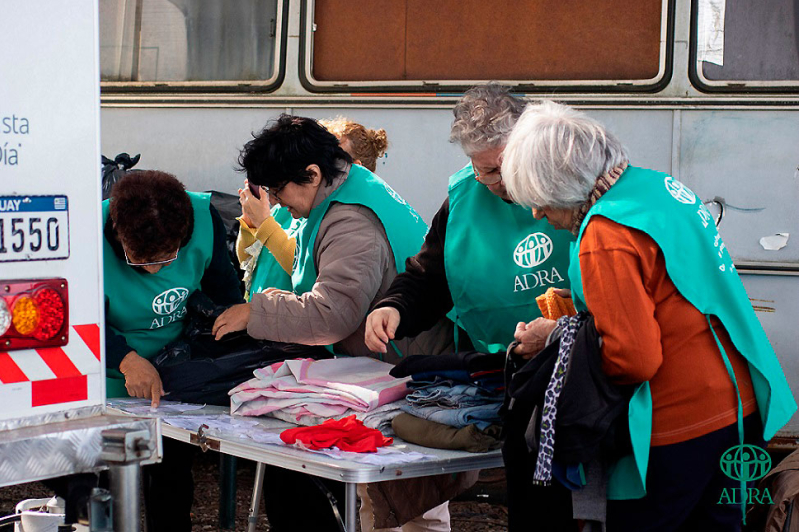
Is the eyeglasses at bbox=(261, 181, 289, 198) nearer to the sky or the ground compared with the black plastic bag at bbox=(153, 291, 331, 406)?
nearer to the sky

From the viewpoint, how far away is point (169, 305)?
3379mm

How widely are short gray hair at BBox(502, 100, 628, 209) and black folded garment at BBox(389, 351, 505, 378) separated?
23.0 inches

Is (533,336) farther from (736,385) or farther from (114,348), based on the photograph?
(114,348)

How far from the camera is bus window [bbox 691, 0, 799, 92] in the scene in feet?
14.1

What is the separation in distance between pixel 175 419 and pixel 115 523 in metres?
0.91

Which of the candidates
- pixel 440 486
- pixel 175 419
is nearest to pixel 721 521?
pixel 440 486

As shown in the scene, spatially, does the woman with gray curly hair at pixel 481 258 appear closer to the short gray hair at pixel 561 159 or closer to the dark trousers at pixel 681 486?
the short gray hair at pixel 561 159

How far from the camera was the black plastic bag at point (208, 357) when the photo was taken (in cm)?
328

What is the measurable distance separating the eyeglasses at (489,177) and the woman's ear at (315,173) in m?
0.58

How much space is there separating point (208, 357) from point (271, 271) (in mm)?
440

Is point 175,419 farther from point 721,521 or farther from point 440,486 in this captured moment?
point 721,521

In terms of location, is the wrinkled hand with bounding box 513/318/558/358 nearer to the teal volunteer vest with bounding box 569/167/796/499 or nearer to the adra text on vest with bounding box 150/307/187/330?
the teal volunteer vest with bounding box 569/167/796/499

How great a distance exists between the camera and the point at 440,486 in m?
2.86

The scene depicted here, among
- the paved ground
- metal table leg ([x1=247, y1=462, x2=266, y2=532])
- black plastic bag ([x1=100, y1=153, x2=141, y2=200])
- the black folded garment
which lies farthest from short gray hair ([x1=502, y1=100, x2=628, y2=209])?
black plastic bag ([x1=100, y1=153, x2=141, y2=200])
